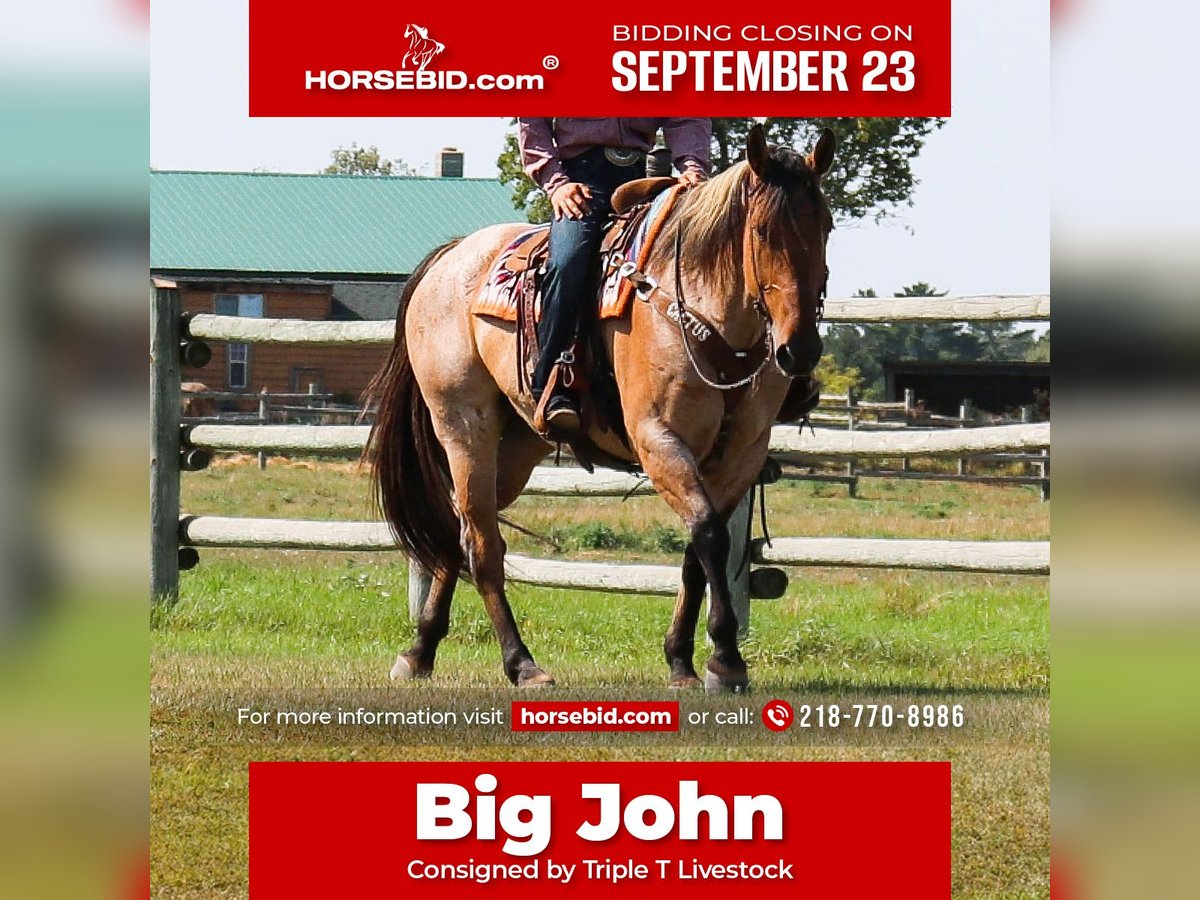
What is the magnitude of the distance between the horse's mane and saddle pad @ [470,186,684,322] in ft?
0.25

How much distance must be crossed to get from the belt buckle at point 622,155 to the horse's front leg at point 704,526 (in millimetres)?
1122

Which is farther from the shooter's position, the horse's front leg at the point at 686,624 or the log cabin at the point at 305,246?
the log cabin at the point at 305,246

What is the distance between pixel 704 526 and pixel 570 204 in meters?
1.44

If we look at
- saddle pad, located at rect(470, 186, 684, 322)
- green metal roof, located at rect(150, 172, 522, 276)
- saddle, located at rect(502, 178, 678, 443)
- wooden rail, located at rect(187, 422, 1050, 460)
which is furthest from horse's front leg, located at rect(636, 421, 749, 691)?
green metal roof, located at rect(150, 172, 522, 276)

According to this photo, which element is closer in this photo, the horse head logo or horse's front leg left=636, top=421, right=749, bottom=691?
the horse head logo

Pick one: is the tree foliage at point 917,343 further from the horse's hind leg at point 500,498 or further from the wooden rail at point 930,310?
the horse's hind leg at point 500,498

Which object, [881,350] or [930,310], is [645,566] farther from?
[881,350]

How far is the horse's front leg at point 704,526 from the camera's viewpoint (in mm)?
5652

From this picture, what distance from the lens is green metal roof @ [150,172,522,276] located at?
16.3 metres

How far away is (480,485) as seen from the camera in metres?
6.59

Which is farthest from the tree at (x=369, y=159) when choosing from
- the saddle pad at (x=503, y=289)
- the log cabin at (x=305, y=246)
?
the log cabin at (x=305, y=246)

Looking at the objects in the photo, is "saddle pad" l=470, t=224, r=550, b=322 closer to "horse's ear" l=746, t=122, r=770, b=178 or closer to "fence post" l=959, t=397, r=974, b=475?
"horse's ear" l=746, t=122, r=770, b=178

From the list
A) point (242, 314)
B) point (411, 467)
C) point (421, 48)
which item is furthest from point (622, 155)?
point (242, 314)
